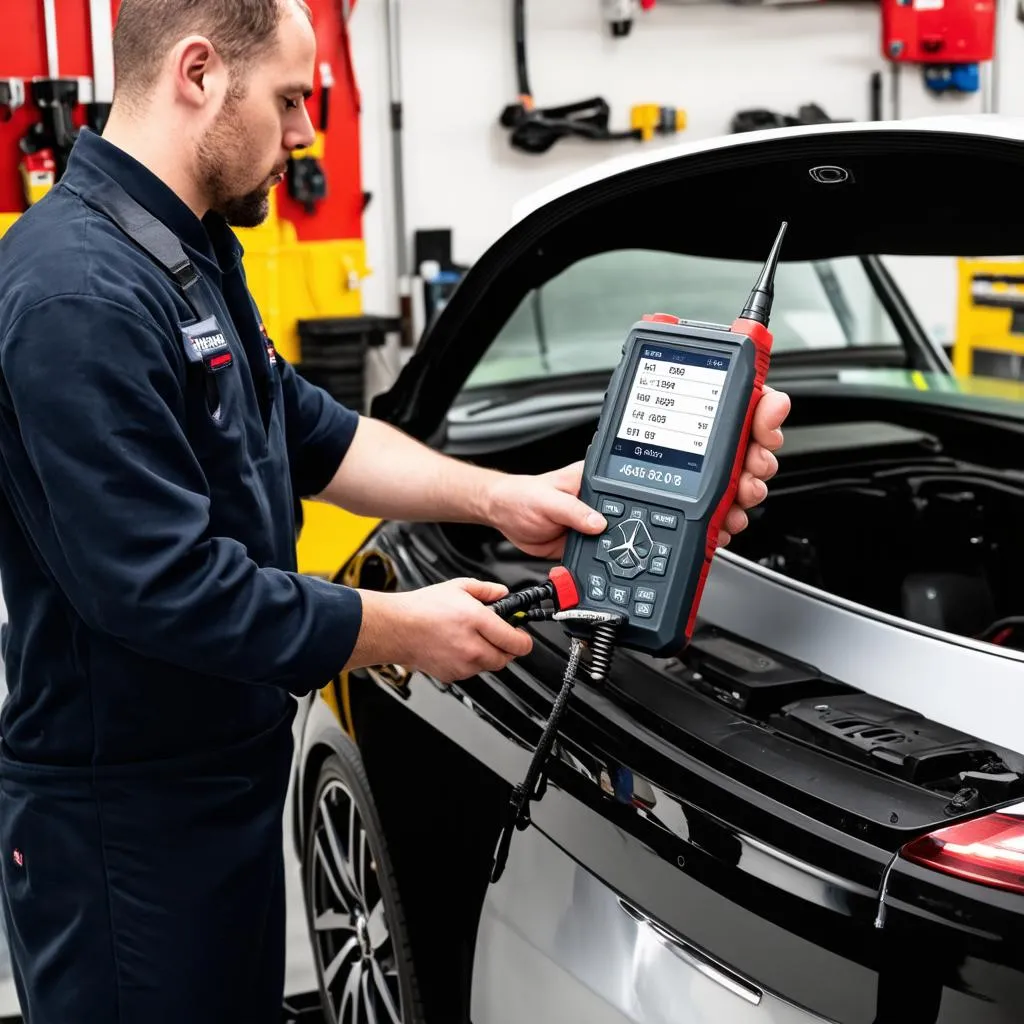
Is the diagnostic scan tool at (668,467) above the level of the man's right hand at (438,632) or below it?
above

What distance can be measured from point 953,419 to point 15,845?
1.72 m

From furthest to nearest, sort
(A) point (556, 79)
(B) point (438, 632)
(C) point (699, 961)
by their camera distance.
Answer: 1. (A) point (556, 79)
2. (B) point (438, 632)
3. (C) point (699, 961)

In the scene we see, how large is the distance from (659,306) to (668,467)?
5.98 feet

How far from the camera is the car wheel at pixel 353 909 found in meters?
1.90

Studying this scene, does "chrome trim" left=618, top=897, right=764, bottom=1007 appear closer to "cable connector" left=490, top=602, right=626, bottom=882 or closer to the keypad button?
"cable connector" left=490, top=602, right=626, bottom=882

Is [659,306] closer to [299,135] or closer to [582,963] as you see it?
[299,135]

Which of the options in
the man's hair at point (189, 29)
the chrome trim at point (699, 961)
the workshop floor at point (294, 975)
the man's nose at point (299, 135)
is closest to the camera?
the chrome trim at point (699, 961)

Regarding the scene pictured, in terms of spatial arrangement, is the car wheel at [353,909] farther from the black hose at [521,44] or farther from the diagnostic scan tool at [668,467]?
the black hose at [521,44]

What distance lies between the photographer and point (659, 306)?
10.4 ft

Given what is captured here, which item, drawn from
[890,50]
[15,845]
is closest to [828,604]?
[15,845]

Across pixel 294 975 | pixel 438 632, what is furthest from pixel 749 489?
pixel 294 975

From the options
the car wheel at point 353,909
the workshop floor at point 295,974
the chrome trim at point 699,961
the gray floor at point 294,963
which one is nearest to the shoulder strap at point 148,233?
the chrome trim at point 699,961

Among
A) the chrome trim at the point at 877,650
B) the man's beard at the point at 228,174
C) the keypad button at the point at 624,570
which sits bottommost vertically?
the chrome trim at the point at 877,650

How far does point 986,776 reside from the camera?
1.19m
